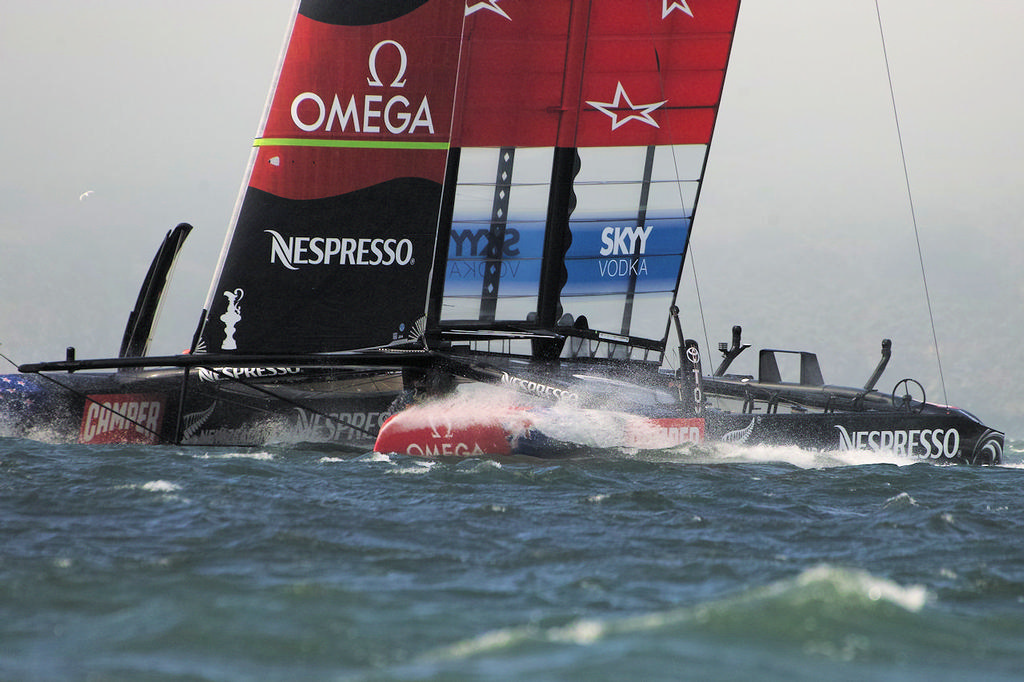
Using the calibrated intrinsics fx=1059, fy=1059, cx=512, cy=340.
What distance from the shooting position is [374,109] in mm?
9719

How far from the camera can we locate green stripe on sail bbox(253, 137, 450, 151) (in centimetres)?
954

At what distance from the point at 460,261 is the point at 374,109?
1.74 m

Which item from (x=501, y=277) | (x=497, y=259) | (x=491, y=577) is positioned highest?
(x=497, y=259)

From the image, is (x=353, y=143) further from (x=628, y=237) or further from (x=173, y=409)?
(x=628, y=237)

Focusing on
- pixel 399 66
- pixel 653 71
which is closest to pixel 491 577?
pixel 399 66

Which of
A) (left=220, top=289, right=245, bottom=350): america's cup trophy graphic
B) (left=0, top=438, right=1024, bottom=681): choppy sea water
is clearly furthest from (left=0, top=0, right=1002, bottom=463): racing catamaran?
(left=0, top=438, right=1024, bottom=681): choppy sea water

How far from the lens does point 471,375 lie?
9680 millimetres

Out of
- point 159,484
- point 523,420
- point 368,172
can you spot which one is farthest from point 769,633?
point 368,172

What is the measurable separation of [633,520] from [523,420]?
3.15 m

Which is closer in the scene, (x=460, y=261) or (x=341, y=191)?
(x=341, y=191)

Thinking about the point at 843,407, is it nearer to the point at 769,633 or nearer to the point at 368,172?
the point at 368,172

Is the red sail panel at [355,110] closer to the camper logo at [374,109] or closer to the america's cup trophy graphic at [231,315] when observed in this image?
the camper logo at [374,109]

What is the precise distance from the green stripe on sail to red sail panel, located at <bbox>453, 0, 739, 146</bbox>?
61cm

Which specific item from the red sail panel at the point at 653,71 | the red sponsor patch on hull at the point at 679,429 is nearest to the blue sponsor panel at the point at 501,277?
the red sail panel at the point at 653,71
